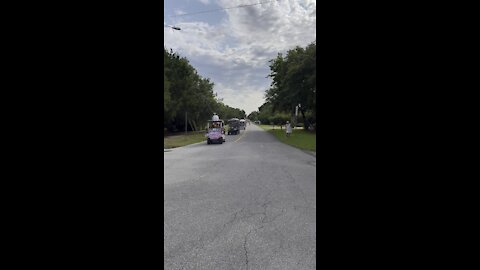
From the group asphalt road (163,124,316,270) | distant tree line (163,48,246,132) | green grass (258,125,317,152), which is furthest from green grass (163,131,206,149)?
asphalt road (163,124,316,270)

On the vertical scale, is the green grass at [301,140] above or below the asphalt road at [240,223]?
above

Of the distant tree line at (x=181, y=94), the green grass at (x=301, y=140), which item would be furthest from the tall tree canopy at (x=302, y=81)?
the distant tree line at (x=181, y=94)

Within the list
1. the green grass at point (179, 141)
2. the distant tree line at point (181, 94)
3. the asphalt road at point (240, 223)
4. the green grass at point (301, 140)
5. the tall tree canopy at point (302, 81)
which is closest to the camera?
the asphalt road at point (240, 223)

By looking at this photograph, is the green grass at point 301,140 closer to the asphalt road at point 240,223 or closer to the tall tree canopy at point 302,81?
the tall tree canopy at point 302,81

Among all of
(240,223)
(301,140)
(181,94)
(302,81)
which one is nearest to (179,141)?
(301,140)

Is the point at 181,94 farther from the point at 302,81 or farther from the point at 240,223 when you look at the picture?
the point at 240,223

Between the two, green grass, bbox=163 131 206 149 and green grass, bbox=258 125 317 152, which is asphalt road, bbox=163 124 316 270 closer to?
green grass, bbox=258 125 317 152

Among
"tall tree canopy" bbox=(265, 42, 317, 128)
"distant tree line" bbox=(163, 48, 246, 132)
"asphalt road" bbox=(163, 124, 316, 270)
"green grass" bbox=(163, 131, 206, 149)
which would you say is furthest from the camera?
"distant tree line" bbox=(163, 48, 246, 132)
